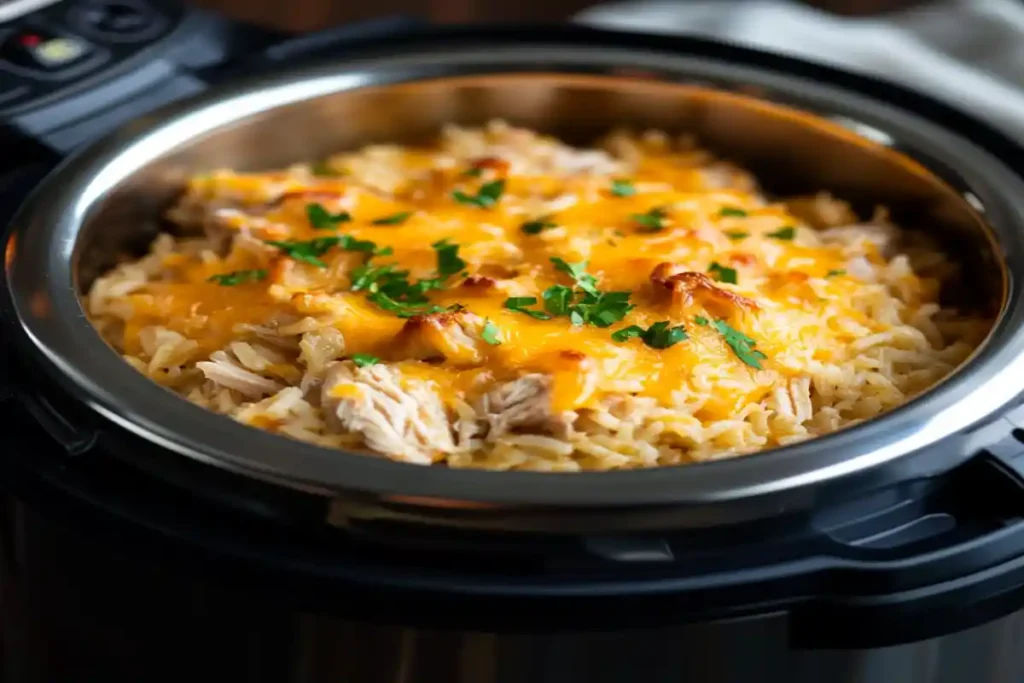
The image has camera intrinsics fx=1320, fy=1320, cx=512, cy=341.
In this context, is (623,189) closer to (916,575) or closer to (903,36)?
(916,575)

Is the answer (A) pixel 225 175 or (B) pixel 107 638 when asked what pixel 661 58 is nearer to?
(A) pixel 225 175

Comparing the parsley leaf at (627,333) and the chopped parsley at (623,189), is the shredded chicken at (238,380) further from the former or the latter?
the chopped parsley at (623,189)

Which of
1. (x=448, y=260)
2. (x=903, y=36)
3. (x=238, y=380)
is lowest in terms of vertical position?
(x=238, y=380)

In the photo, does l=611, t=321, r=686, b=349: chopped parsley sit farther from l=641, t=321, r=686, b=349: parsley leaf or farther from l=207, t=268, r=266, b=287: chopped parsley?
l=207, t=268, r=266, b=287: chopped parsley

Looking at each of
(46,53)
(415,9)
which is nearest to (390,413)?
(46,53)

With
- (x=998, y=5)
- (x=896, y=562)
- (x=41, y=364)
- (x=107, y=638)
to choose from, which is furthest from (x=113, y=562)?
(x=998, y=5)

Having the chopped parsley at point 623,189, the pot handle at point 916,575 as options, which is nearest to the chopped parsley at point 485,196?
the chopped parsley at point 623,189
